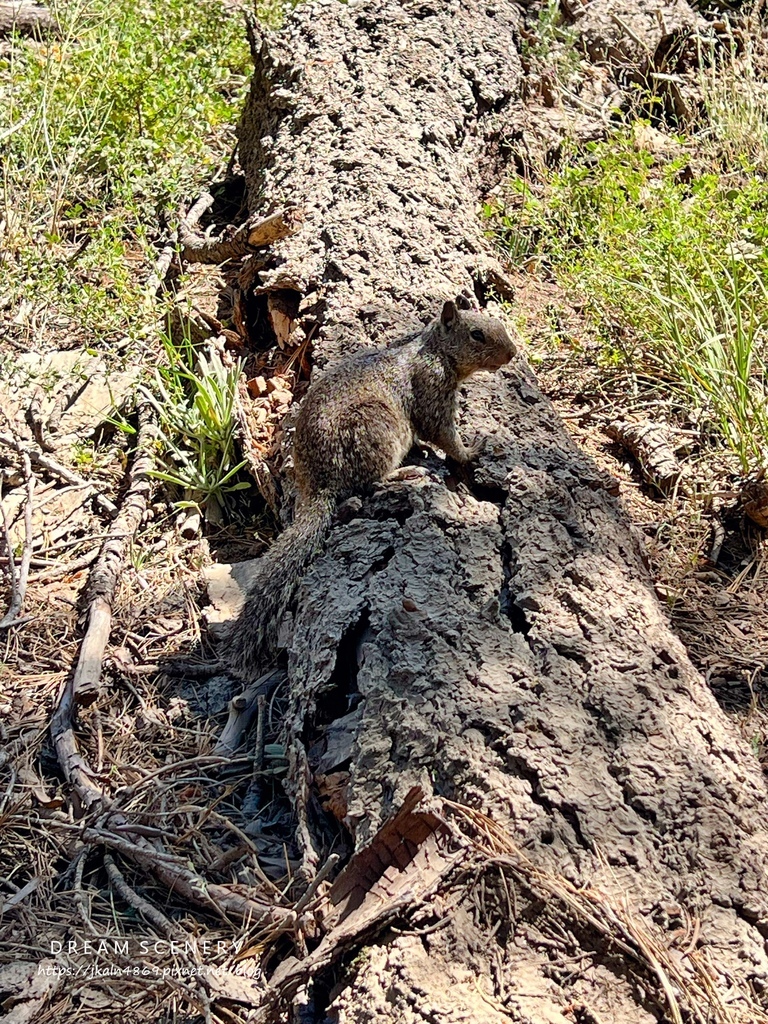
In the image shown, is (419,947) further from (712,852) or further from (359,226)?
(359,226)

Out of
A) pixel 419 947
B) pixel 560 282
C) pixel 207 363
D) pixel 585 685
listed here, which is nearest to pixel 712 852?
pixel 585 685

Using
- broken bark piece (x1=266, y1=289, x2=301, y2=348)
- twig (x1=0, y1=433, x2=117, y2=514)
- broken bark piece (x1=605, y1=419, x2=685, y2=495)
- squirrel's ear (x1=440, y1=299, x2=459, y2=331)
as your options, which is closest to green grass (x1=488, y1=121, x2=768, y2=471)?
broken bark piece (x1=605, y1=419, x2=685, y2=495)

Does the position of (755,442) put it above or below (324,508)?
above

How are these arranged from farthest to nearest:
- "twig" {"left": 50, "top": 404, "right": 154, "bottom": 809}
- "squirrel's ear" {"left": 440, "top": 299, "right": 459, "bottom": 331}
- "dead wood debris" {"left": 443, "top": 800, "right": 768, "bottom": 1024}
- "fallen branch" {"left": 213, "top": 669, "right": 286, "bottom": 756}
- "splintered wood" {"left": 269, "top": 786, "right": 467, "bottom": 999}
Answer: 1. "squirrel's ear" {"left": 440, "top": 299, "right": 459, "bottom": 331}
2. "fallen branch" {"left": 213, "top": 669, "right": 286, "bottom": 756}
3. "twig" {"left": 50, "top": 404, "right": 154, "bottom": 809}
4. "splintered wood" {"left": 269, "top": 786, "right": 467, "bottom": 999}
5. "dead wood debris" {"left": 443, "top": 800, "right": 768, "bottom": 1024}

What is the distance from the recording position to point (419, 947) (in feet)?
6.33

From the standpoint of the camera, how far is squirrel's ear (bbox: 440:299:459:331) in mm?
3609

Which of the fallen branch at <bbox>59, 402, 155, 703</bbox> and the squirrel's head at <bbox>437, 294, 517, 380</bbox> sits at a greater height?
the squirrel's head at <bbox>437, 294, 517, 380</bbox>

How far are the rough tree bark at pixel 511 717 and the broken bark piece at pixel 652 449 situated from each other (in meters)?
0.67

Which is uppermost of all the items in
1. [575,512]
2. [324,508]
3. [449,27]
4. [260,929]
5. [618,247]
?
[449,27]

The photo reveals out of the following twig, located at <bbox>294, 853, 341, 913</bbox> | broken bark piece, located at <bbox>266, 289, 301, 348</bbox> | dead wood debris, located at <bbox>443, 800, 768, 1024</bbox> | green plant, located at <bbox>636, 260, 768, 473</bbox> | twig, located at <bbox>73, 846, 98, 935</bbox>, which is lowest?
twig, located at <bbox>73, 846, 98, 935</bbox>

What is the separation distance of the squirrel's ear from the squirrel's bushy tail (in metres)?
0.90

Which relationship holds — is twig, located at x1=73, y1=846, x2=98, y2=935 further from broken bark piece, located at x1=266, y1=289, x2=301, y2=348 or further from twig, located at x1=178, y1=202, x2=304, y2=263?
twig, located at x1=178, y1=202, x2=304, y2=263

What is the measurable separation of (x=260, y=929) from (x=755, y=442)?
107 inches

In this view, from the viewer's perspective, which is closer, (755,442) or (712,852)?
(712,852)
